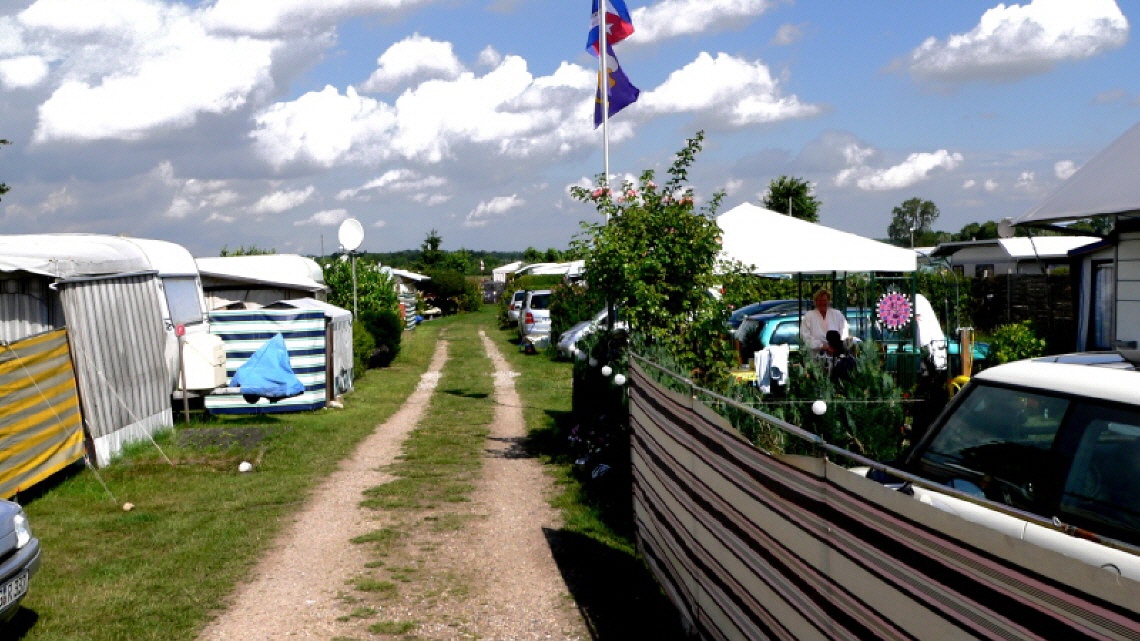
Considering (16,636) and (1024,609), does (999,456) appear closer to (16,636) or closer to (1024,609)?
(1024,609)

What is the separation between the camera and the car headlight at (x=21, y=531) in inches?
236

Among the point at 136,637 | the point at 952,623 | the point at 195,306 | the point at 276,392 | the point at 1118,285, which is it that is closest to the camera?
the point at 952,623

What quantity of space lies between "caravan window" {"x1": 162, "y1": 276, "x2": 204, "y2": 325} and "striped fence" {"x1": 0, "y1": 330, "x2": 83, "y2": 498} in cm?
378

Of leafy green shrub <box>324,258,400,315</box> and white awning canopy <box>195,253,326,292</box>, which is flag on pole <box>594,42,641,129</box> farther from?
leafy green shrub <box>324,258,400,315</box>

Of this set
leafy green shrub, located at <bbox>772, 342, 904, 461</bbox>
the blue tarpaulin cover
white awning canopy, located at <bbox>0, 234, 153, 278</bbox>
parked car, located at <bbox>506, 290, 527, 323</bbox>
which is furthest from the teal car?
parked car, located at <bbox>506, 290, 527, 323</bbox>

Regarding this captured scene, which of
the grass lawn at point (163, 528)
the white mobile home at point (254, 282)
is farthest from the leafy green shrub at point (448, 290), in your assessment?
the grass lawn at point (163, 528)

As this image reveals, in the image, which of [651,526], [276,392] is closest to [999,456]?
[651,526]

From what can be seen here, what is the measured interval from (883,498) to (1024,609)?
665mm

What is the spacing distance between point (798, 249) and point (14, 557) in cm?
903

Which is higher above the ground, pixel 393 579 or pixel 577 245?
pixel 577 245

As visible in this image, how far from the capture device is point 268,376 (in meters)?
14.4

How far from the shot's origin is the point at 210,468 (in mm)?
11164

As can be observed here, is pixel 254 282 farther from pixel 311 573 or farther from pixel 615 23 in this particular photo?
pixel 311 573

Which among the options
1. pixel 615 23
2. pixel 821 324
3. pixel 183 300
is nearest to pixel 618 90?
pixel 615 23
